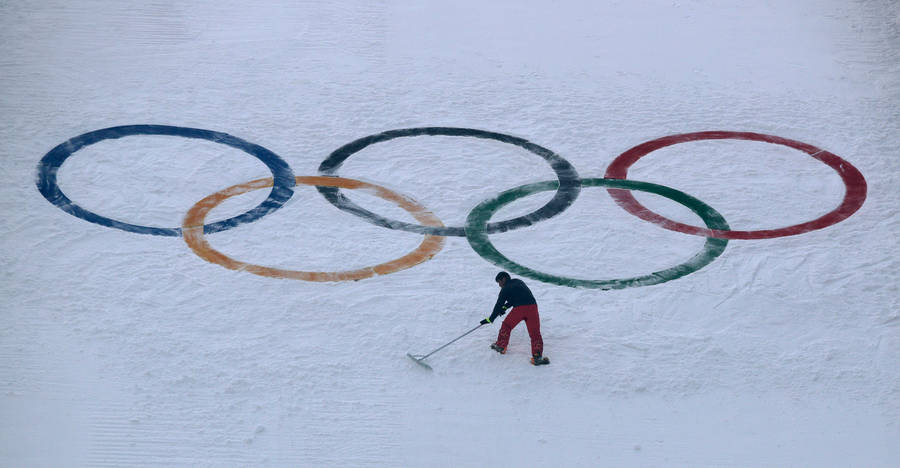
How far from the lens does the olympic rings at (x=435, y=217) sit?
1148 cm

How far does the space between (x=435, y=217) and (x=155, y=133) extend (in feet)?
14.7

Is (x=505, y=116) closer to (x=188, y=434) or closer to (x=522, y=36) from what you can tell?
(x=522, y=36)

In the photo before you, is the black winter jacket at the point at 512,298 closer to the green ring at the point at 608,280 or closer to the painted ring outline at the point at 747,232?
the green ring at the point at 608,280

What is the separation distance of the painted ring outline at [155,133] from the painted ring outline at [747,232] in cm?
437

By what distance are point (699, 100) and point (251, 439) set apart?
9564 mm

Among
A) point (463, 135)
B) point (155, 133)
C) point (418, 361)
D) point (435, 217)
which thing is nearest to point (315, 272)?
point (435, 217)

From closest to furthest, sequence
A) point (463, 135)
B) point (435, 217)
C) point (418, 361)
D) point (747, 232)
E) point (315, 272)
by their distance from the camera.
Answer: point (418, 361)
point (315, 272)
point (747, 232)
point (435, 217)
point (463, 135)

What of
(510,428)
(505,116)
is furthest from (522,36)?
(510,428)

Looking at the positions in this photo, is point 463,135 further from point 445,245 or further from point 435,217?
point 445,245

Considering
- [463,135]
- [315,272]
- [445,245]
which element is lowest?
[315,272]

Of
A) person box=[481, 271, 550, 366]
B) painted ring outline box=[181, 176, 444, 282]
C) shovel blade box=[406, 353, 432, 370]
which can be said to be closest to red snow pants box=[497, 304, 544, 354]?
person box=[481, 271, 550, 366]

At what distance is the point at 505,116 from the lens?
1499 centimetres

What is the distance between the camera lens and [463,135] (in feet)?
47.3

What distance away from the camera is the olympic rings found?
1148 centimetres
